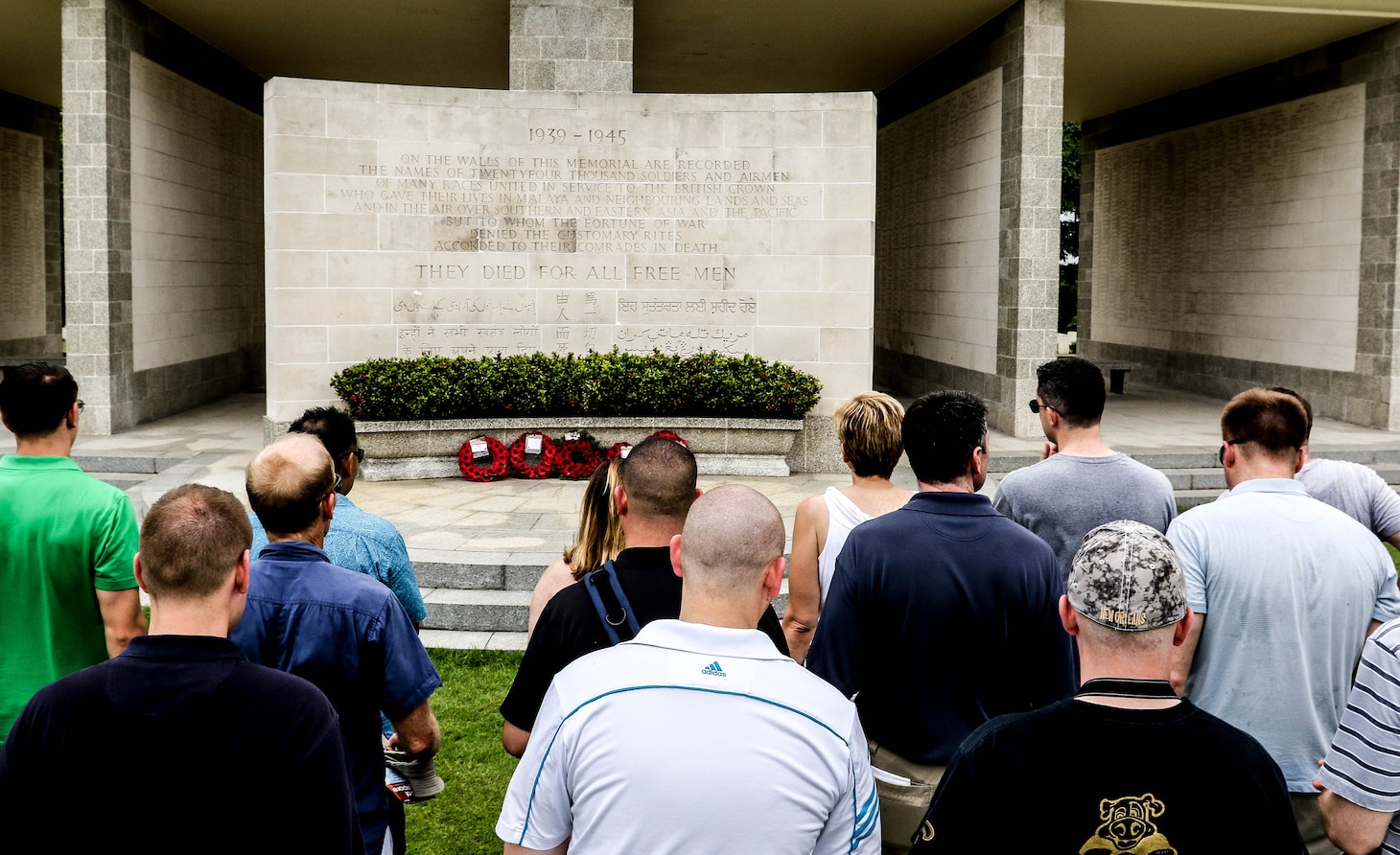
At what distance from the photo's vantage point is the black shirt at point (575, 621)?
2.74 meters

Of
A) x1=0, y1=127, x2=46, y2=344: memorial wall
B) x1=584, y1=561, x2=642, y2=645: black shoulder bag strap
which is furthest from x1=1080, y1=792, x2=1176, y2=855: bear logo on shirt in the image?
x1=0, y1=127, x2=46, y2=344: memorial wall

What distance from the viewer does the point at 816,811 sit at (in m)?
2.01

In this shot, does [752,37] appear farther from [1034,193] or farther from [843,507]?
[843,507]

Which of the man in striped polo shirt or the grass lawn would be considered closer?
the man in striped polo shirt

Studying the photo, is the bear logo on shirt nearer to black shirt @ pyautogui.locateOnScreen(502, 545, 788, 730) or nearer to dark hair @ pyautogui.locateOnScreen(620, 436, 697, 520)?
black shirt @ pyautogui.locateOnScreen(502, 545, 788, 730)

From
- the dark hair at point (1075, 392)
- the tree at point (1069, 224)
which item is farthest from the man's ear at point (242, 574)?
the tree at point (1069, 224)

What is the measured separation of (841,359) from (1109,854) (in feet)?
31.3

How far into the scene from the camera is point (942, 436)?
10.2 feet

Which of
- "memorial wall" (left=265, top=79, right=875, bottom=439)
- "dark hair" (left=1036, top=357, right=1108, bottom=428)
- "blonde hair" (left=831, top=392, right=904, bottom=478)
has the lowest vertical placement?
"blonde hair" (left=831, top=392, right=904, bottom=478)

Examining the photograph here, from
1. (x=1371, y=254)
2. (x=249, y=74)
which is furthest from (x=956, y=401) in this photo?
(x=249, y=74)

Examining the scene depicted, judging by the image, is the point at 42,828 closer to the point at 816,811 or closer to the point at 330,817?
the point at 330,817

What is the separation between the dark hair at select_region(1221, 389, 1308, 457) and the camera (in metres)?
3.42

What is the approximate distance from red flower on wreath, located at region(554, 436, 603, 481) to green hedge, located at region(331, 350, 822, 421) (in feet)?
1.05

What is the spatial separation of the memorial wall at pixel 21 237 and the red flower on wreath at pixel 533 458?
12949 mm
